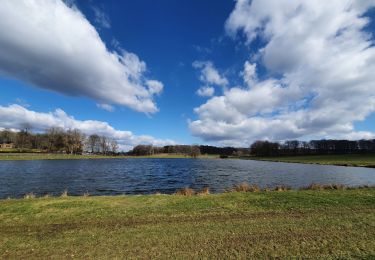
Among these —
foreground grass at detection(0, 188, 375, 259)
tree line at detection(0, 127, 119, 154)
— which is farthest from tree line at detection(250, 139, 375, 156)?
foreground grass at detection(0, 188, 375, 259)

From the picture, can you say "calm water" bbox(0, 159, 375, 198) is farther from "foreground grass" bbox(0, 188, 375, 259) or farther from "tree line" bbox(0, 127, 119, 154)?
"tree line" bbox(0, 127, 119, 154)

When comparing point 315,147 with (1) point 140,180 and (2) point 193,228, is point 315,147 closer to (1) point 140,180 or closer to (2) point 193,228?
(1) point 140,180

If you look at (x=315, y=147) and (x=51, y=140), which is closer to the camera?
(x=51, y=140)

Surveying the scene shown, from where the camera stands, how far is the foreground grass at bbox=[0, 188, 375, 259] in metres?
7.29

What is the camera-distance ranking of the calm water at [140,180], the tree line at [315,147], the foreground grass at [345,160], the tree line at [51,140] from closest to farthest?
the calm water at [140,180], the foreground grass at [345,160], the tree line at [51,140], the tree line at [315,147]

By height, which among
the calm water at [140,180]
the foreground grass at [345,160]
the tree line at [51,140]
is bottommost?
the calm water at [140,180]

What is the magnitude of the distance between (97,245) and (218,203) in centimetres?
717

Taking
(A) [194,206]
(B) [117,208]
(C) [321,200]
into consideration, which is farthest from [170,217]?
(C) [321,200]

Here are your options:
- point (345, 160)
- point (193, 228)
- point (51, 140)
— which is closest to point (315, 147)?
point (345, 160)

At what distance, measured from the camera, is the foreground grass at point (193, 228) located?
7293 millimetres

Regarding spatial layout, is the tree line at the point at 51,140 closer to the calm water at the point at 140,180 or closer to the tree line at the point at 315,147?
the calm water at the point at 140,180

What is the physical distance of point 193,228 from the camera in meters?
9.41

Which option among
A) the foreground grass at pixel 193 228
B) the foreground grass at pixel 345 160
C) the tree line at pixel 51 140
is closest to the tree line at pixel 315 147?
the foreground grass at pixel 345 160

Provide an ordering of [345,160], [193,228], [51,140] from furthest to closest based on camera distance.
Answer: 1. [51,140]
2. [345,160]
3. [193,228]
